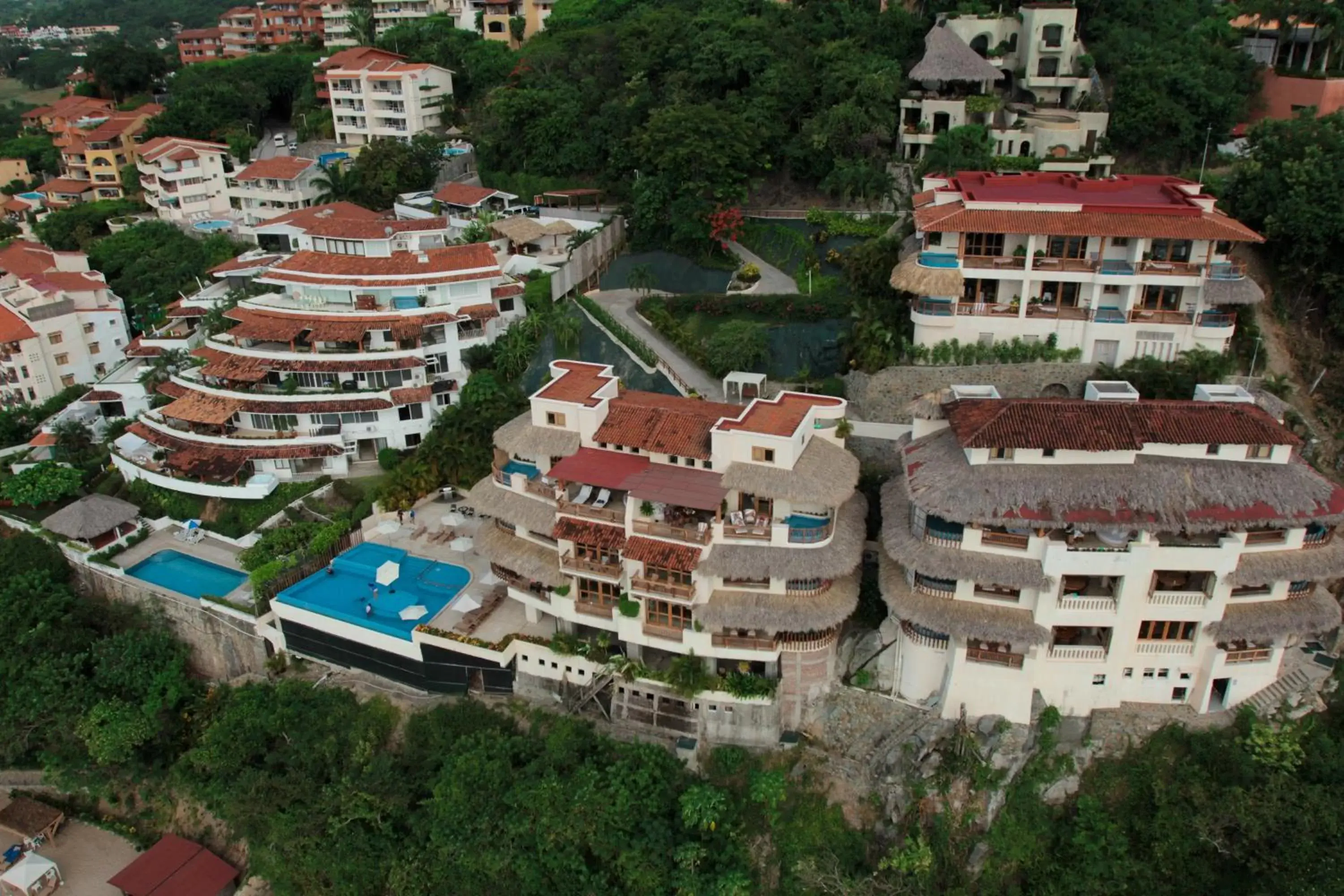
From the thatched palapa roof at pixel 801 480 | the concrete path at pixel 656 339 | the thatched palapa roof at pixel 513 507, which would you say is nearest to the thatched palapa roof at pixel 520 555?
the thatched palapa roof at pixel 513 507

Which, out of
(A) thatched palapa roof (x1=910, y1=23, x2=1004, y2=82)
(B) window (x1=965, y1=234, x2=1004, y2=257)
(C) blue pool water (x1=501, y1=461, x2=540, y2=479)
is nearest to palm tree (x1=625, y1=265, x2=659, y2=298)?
(C) blue pool water (x1=501, y1=461, x2=540, y2=479)

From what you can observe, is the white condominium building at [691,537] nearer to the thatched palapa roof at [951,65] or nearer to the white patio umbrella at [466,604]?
the white patio umbrella at [466,604]

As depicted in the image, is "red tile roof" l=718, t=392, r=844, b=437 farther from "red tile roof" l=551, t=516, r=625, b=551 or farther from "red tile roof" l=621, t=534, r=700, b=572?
"red tile roof" l=551, t=516, r=625, b=551

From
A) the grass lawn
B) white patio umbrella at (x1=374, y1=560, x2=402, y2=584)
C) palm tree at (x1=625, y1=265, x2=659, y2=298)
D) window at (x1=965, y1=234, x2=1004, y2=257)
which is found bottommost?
white patio umbrella at (x1=374, y1=560, x2=402, y2=584)

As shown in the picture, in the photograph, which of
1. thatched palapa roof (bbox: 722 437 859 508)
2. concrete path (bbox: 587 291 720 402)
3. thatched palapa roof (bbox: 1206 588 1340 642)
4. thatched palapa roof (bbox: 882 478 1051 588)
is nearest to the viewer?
thatched palapa roof (bbox: 882 478 1051 588)

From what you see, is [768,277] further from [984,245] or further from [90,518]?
[90,518]

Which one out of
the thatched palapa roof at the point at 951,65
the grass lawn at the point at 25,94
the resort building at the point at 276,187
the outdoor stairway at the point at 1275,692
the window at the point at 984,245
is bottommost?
the outdoor stairway at the point at 1275,692
